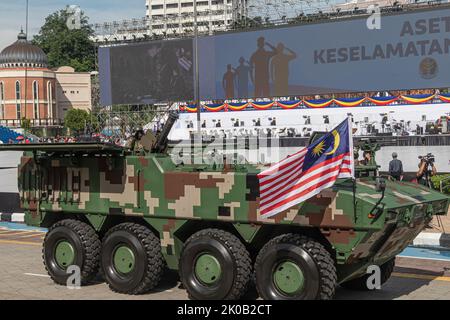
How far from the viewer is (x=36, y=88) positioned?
271 feet

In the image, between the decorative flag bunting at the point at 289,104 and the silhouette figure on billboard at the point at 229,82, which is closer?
the silhouette figure on billboard at the point at 229,82

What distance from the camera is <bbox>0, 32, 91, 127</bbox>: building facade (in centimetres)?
8138

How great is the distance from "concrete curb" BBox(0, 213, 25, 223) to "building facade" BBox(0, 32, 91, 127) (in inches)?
2335

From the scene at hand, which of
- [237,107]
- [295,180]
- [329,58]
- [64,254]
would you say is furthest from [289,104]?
[295,180]

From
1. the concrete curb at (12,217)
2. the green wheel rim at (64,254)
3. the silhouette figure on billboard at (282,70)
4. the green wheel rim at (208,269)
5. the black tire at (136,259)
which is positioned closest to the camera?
the green wheel rim at (208,269)

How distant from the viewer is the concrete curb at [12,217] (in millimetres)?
18375

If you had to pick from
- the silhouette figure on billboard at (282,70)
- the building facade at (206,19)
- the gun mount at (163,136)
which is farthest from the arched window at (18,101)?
the gun mount at (163,136)

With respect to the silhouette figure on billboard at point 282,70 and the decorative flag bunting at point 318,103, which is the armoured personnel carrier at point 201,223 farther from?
the decorative flag bunting at point 318,103

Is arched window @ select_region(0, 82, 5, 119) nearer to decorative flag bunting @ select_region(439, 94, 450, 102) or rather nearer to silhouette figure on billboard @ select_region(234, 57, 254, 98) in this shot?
silhouette figure on billboard @ select_region(234, 57, 254, 98)

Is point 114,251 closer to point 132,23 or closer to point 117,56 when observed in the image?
point 117,56

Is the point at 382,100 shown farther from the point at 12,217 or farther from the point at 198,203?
the point at 198,203

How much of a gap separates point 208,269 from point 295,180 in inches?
68.6

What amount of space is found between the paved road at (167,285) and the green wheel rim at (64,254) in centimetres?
36
